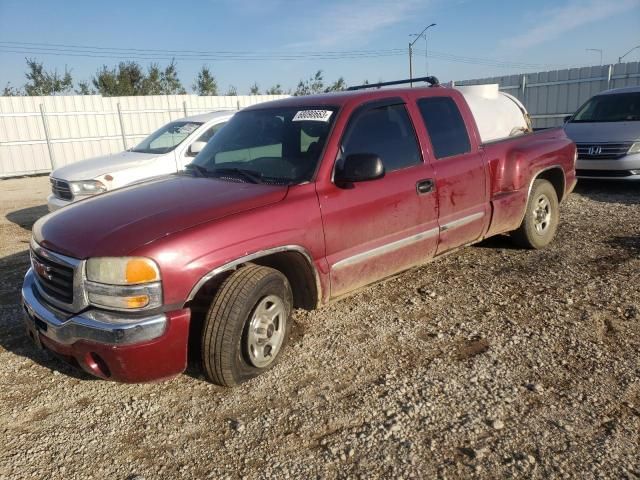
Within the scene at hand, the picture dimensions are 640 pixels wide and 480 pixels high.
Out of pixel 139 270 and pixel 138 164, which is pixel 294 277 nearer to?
pixel 139 270

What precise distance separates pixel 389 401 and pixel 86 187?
237 inches

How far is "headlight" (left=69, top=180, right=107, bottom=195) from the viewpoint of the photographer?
7312mm

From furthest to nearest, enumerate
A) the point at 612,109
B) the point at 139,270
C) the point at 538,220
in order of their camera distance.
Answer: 1. the point at 612,109
2. the point at 538,220
3. the point at 139,270

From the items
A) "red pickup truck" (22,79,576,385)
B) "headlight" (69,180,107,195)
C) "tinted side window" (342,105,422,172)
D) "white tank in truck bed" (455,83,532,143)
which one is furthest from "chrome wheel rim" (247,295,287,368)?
"headlight" (69,180,107,195)

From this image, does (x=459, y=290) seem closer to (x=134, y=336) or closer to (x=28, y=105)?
(x=134, y=336)

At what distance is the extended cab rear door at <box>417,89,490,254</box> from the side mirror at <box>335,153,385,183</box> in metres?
0.96

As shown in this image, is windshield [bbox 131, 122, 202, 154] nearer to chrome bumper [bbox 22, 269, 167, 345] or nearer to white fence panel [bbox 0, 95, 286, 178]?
chrome bumper [bbox 22, 269, 167, 345]

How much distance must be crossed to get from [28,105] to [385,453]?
17254 millimetres

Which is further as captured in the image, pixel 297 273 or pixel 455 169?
pixel 455 169

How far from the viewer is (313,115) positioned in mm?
3857

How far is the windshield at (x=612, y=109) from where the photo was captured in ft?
29.9

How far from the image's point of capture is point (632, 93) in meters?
9.33

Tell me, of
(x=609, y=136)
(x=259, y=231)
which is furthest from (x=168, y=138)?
(x=609, y=136)

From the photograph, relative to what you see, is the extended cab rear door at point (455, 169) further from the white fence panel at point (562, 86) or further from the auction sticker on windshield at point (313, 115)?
the white fence panel at point (562, 86)
